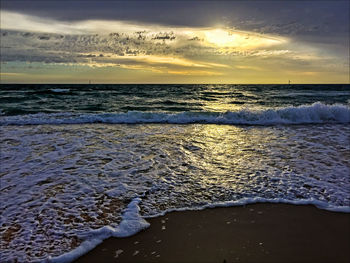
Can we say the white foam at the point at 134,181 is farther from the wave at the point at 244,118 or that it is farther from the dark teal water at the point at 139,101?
the dark teal water at the point at 139,101

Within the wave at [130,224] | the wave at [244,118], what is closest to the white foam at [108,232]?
the wave at [130,224]

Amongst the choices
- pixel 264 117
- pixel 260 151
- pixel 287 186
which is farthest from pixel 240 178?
pixel 264 117

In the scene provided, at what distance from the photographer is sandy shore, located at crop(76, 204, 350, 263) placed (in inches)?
109

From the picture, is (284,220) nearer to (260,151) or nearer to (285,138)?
(260,151)

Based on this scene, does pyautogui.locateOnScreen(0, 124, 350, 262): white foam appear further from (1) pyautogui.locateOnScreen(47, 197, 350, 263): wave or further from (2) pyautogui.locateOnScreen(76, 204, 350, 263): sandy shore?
(2) pyautogui.locateOnScreen(76, 204, 350, 263): sandy shore

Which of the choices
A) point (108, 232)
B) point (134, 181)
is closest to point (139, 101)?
point (134, 181)

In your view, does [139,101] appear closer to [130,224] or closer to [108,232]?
[130,224]

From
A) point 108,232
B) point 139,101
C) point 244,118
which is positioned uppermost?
point 139,101

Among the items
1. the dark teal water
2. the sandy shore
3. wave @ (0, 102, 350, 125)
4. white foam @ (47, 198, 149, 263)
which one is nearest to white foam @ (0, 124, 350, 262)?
white foam @ (47, 198, 149, 263)

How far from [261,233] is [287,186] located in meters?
1.77

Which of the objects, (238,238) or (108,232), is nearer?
(238,238)

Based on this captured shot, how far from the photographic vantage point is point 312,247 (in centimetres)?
292

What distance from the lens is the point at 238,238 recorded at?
309cm

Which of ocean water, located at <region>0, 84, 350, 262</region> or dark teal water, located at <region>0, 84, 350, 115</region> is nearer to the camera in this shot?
ocean water, located at <region>0, 84, 350, 262</region>
